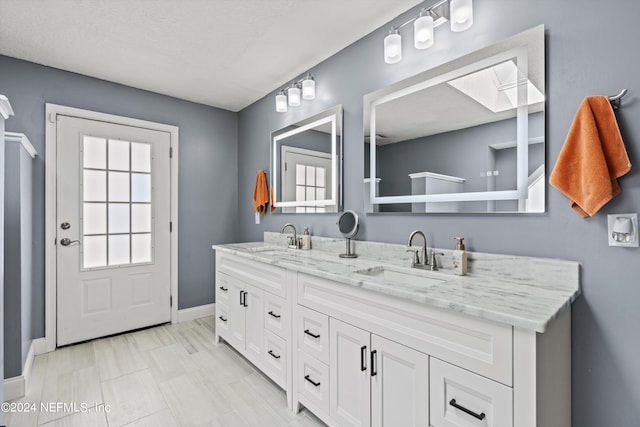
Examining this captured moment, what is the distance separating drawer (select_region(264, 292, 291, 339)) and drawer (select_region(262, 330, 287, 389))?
0.05m

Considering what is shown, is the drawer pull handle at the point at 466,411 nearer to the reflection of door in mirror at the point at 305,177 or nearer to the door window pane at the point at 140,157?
the reflection of door in mirror at the point at 305,177

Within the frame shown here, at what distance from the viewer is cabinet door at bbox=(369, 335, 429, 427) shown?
1156 millimetres

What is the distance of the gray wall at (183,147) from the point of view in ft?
8.32

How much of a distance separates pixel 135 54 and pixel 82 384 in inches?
96.9

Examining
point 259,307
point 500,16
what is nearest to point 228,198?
point 259,307

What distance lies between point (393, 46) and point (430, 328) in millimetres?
1513

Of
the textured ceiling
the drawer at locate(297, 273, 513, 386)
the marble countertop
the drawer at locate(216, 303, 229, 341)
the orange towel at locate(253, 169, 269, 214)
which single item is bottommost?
the drawer at locate(216, 303, 229, 341)

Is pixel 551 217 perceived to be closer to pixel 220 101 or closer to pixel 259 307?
pixel 259 307

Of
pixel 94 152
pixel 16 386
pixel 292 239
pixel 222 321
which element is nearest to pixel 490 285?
pixel 292 239

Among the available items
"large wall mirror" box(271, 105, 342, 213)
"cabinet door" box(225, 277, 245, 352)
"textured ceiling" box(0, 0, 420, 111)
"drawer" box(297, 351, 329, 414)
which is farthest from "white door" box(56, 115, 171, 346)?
"drawer" box(297, 351, 329, 414)

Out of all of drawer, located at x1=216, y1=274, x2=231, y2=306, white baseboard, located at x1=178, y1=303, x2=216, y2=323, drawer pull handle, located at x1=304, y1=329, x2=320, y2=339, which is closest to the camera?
drawer pull handle, located at x1=304, y1=329, x2=320, y2=339

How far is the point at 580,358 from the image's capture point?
124cm

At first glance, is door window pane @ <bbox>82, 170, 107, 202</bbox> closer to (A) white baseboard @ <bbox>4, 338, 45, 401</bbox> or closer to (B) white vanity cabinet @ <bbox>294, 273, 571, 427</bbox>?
(A) white baseboard @ <bbox>4, 338, 45, 401</bbox>

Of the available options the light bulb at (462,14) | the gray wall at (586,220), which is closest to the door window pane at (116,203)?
the gray wall at (586,220)
